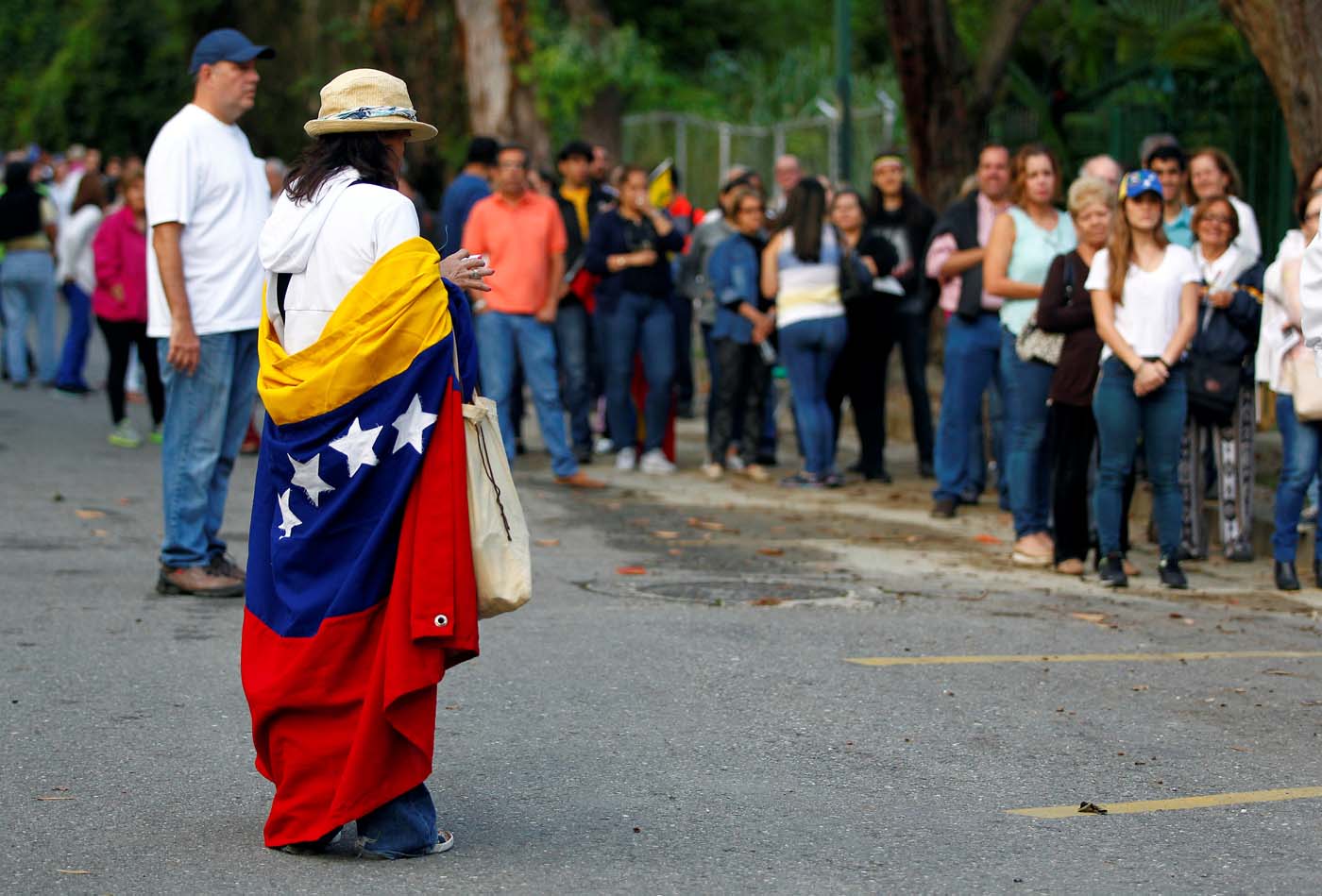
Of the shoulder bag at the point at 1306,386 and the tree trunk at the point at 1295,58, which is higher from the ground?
the tree trunk at the point at 1295,58

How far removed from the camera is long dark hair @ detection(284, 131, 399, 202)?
5.33 meters

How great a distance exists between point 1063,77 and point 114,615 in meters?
16.5

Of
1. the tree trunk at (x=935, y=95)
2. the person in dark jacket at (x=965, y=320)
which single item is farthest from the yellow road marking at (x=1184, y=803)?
the tree trunk at (x=935, y=95)

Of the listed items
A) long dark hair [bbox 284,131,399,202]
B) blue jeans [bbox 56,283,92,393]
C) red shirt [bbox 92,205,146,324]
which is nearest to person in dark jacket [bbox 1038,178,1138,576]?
long dark hair [bbox 284,131,399,202]

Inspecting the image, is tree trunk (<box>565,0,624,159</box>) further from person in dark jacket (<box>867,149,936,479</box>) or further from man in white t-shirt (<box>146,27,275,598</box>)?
man in white t-shirt (<box>146,27,275,598</box>)

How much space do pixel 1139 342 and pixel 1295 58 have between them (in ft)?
8.09

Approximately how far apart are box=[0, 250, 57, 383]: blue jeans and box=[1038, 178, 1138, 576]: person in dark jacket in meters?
11.8

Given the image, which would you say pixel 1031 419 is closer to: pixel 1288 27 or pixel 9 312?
pixel 1288 27

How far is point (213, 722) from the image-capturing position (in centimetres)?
643

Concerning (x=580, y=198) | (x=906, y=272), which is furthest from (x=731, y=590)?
(x=580, y=198)

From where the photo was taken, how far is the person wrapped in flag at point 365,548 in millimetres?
4918

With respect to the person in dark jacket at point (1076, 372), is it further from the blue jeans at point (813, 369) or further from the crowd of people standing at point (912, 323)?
the blue jeans at point (813, 369)

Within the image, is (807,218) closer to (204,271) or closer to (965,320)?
(965,320)

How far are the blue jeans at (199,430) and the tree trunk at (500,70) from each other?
51.8 ft
